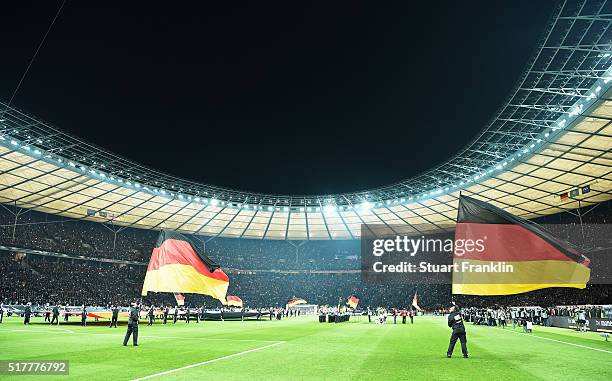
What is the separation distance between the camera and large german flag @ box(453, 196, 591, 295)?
12.4 metres

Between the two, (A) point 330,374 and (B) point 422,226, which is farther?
(B) point 422,226

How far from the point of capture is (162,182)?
53.3 m

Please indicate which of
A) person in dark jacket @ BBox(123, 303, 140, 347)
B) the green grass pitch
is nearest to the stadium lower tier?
person in dark jacket @ BBox(123, 303, 140, 347)

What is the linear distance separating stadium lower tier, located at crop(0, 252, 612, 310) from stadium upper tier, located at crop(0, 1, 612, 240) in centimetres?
766

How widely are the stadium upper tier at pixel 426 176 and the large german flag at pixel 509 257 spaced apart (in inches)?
675

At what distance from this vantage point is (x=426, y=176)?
51250 millimetres

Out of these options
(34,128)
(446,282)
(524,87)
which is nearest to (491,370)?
(524,87)

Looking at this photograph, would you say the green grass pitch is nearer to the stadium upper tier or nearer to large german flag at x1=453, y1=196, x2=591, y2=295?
large german flag at x1=453, y1=196, x2=591, y2=295

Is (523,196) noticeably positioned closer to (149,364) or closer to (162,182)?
(162,182)

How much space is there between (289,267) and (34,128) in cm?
5216

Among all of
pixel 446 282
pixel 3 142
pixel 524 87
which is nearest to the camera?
pixel 524 87

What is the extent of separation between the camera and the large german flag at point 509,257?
40.7 ft

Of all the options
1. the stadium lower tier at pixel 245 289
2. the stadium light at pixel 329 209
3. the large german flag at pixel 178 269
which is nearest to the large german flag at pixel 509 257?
the large german flag at pixel 178 269

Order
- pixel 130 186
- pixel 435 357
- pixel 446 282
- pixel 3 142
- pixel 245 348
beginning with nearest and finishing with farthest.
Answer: pixel 435 357 < pixel 245 348 < pixel 3 142 < pixel 130 186 < pixel 446 282
